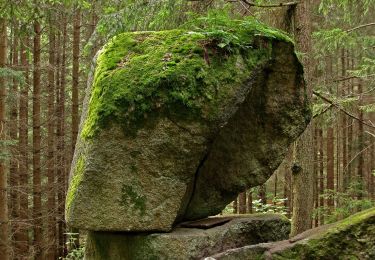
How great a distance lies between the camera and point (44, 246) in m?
13.4

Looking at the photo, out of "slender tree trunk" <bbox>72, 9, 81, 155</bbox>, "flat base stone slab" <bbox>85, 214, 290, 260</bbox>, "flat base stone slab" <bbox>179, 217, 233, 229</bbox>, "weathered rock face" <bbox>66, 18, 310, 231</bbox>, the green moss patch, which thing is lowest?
"flat base stone slab" <bbox>85, 214, 290, 260</bbox>

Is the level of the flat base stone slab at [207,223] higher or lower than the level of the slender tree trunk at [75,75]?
lower

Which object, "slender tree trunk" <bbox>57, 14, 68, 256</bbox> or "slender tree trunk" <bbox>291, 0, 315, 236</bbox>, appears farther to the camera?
"slender tree trunk" <bbox>57, 14, 68, 256</bbox>

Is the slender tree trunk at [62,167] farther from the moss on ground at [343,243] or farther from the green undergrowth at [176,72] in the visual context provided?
the moss on ground at [343,243]

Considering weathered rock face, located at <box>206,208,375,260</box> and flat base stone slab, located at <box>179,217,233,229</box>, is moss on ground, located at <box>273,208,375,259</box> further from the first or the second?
flat base stone slab, located at <box>179,217,233,229</box>

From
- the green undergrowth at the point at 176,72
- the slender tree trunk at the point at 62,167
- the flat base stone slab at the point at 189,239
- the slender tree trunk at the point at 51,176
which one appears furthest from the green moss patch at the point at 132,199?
the slender tree trunk at the point at 62,167

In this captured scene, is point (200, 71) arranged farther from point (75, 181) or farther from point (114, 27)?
point (114, 27)

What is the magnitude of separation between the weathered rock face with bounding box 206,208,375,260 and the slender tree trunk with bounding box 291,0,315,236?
320 cm

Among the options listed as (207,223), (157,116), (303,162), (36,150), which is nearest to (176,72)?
(157,116)

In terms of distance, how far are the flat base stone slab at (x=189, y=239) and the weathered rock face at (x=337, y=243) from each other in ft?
1.21

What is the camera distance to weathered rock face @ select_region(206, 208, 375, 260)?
11.8ft

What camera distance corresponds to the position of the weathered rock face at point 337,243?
142 inches

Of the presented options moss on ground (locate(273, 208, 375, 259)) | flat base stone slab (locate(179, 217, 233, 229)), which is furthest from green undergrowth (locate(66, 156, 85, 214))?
moss on ground (locate(273, 208, 375, 259))

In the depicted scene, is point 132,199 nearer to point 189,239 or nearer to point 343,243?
point 189,239
